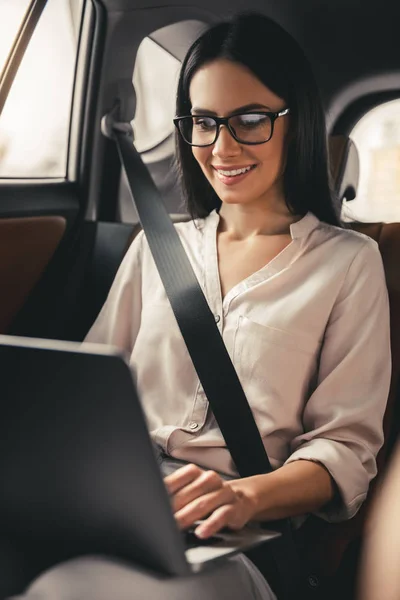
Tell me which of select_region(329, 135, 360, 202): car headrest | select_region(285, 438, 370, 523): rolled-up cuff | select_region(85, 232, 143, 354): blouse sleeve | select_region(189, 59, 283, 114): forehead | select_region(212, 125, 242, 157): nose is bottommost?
select_region(285, 438, 370, 523): rolled-up cuff

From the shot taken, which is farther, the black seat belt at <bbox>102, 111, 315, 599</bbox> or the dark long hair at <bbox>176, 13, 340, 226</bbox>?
the dark long hair at <bbox>176, 13, 340, 226</bbox>

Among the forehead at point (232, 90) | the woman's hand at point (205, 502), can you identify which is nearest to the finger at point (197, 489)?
the woman's hand at point (205, 502)

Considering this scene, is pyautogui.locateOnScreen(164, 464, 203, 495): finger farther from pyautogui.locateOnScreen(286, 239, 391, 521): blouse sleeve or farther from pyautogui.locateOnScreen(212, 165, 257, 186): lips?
pyautogui.locateOnScreen(212, 165, 257, 186): lips

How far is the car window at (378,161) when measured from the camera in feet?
5.66

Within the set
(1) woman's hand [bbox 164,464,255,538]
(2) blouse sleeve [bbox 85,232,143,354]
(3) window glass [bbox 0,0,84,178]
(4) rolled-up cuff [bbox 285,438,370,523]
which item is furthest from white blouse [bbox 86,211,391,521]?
(3) window glass [bbox 0,0,84,178]

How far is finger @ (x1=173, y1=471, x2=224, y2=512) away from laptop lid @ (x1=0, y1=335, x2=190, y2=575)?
17 centimetres

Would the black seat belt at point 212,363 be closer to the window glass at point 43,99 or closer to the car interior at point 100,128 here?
the car interior at point 100,128

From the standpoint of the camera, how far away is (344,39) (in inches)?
62.4

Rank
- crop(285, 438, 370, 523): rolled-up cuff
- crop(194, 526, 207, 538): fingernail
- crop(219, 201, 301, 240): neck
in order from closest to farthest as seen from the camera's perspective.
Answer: crop(194, 526, 207, 538): fingernail
crop(285, 438, 370, 523): rolled-up cuff
crop(219, 201, 301, 240): neck

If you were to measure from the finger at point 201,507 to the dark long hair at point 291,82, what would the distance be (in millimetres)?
648

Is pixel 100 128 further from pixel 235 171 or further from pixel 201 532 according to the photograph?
pixel 201 532

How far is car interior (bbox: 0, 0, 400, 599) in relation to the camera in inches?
62.4

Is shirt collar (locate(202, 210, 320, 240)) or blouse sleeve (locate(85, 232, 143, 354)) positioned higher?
shirt collar (locate(202, 210, 320, 240))

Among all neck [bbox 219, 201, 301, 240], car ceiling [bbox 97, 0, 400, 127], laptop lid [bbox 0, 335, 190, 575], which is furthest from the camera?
car ceiling [bbox 97, 0, 400, 127]
